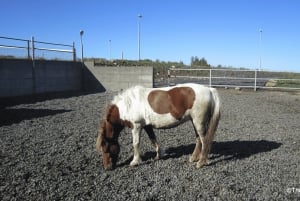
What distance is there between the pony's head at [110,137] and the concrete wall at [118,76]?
13.5 meters

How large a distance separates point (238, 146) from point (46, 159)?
12.7ft

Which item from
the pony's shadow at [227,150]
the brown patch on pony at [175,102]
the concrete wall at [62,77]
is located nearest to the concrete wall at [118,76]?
the concrete wall at [62,77]

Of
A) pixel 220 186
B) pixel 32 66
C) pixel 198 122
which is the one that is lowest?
pixel 220 186

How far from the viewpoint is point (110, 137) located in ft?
19.1

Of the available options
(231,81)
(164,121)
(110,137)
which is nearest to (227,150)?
(164,121)

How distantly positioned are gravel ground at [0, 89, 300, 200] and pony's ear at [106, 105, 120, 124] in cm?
77

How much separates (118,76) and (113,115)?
14057 millimetres

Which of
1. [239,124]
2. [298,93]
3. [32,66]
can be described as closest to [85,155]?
[239,124]

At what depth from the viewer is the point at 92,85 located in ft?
66.5

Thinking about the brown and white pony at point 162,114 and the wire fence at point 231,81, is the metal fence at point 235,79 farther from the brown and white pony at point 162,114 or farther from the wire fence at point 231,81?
the brown and white pony at point 162,114

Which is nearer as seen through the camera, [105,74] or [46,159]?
[46,159]

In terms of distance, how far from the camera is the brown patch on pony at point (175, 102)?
5.86 meters

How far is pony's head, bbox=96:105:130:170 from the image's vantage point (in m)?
5.67

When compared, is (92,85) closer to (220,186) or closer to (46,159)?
(46,159)
